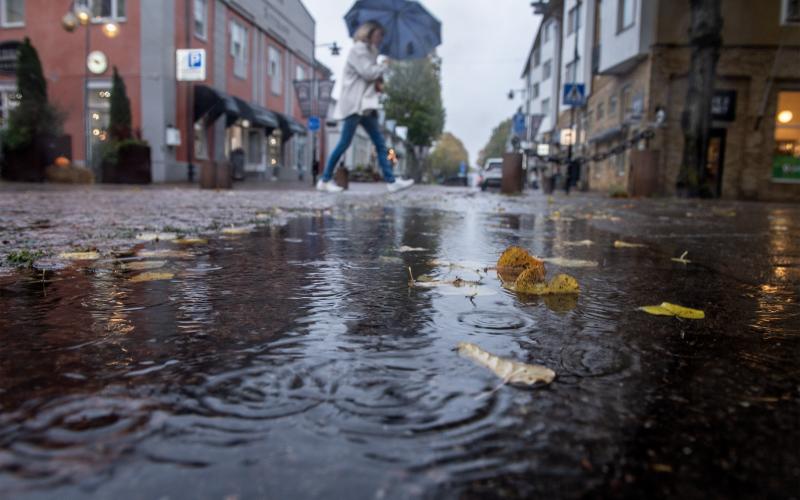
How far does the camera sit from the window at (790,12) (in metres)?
17.1

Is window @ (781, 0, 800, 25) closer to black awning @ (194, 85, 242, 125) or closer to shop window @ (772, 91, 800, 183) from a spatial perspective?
shop window @ (772, 91, 800, 183)

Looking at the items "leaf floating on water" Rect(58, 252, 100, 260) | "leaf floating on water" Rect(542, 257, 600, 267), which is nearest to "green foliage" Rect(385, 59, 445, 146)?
"leaf floating on water" Rect(542, 257, 600, 267)

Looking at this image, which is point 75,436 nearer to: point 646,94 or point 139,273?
point 139,273

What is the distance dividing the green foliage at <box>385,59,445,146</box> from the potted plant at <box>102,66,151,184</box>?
1380 inches

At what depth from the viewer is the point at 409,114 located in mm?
51531

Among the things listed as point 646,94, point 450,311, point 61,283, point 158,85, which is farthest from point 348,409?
point 158,85

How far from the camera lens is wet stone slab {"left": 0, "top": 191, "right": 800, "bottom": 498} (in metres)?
0.73

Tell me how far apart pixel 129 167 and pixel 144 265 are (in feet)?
55.0

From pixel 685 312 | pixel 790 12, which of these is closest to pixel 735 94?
pixel 790 12

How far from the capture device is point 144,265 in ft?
8.23

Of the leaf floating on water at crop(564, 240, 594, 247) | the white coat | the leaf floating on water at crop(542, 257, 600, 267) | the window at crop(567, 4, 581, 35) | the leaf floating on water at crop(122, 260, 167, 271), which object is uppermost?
the window at crop(567, 4, 581, 35)

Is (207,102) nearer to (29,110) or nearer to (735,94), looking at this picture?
(29,110)

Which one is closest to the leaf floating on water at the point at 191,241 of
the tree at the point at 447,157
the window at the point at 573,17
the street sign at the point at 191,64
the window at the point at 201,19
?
the street sign at the point at 191,64

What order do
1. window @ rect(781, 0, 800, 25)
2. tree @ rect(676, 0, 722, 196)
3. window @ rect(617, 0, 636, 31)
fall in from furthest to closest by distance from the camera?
window @ rect(617, 0, 636, 31), window @ rect(781, 0, 800, 25), tree @ rect(676, 0, 722, 196)
